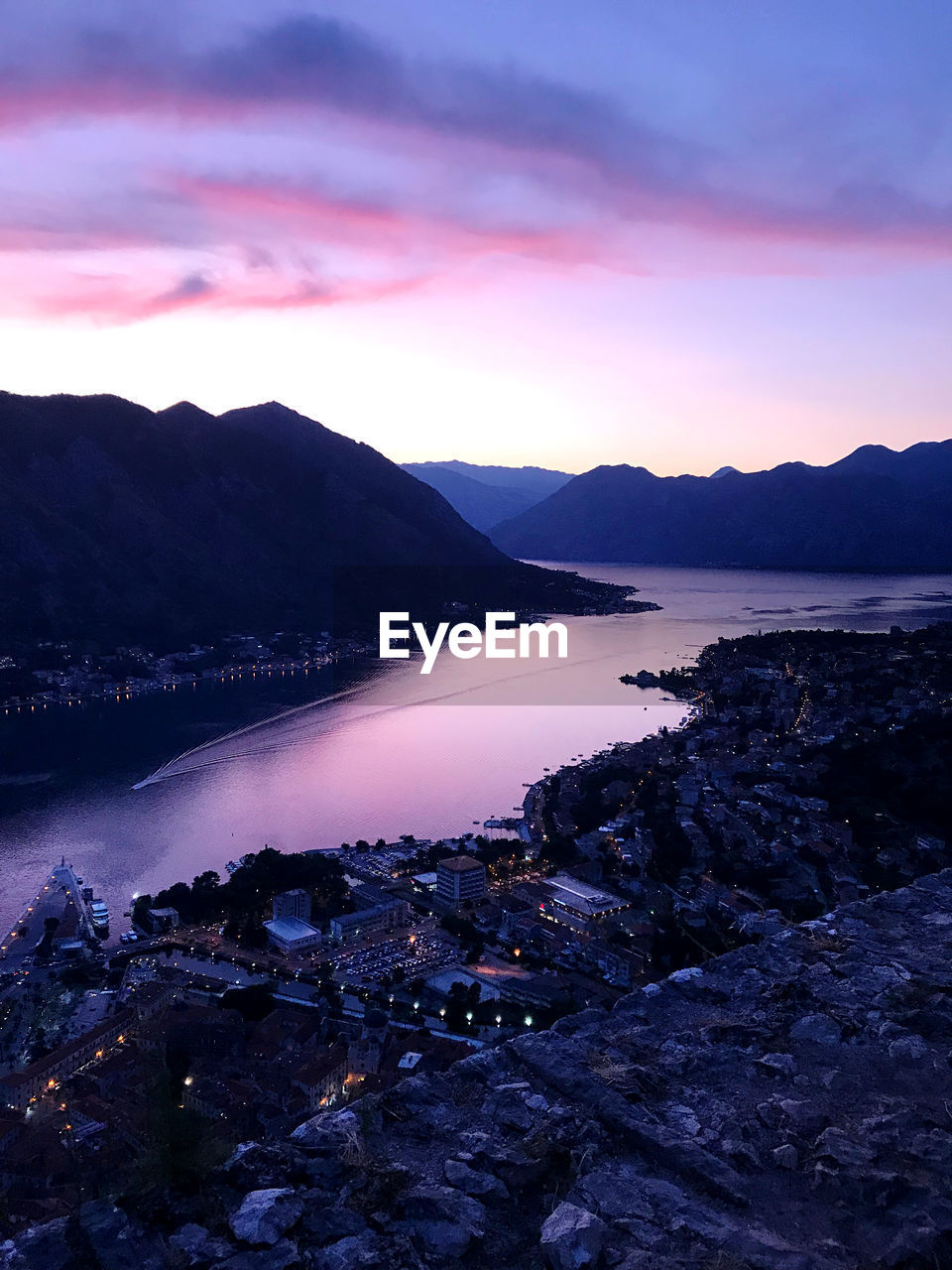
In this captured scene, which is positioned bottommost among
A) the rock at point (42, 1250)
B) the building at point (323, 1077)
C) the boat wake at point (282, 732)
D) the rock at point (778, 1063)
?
the building at point (323, 1077)

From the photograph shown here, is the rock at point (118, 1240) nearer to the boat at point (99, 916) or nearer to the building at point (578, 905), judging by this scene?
the building at point (578, 905)

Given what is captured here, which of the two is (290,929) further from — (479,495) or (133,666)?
(479,495)

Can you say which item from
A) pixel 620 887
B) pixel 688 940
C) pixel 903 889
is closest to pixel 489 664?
pixel 620 887

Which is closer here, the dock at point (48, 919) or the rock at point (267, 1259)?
the rock at point (267, 1259)

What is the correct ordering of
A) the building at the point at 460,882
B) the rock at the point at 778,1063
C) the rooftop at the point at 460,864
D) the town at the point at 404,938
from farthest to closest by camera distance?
1. the rooftop at the point at 460,864
2. the building at the point at 460,882
3. the town at the point at 404,938
4. the rock at the point at 778,1063

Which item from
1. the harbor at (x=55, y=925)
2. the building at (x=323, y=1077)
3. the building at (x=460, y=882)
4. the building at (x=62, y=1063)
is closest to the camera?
the building at (x=323, y=1077)

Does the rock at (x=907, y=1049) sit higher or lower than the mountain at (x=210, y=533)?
lower

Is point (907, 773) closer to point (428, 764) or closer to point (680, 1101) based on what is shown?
point (428, 764)

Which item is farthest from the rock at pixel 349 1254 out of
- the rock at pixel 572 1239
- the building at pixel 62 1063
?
the building at pixel 62 1063
